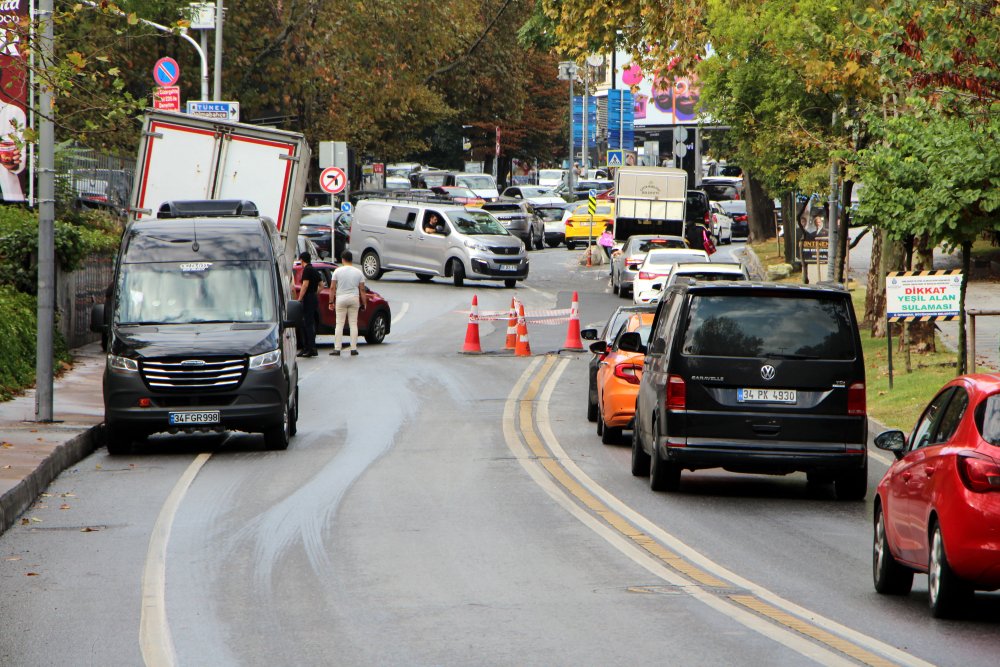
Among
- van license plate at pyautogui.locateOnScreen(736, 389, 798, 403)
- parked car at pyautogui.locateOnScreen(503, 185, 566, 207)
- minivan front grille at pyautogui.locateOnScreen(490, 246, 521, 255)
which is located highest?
parked car at pyautogui.locateOnScreen(503, 185, 566, 207)

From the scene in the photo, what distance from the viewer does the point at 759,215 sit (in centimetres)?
6294

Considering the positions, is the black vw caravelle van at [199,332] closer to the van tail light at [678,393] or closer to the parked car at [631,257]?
the van tail light at [678,393]

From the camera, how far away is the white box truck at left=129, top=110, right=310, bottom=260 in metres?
23.4

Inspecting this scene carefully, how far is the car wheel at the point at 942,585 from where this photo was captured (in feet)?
28.5

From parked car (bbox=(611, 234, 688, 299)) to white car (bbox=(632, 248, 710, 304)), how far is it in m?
3.40

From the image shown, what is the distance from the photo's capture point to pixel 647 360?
1518 centimetres

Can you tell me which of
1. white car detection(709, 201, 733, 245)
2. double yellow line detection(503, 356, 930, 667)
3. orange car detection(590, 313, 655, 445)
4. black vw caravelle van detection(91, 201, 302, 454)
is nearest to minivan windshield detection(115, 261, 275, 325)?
black vw caravelle van detection(91, 201, 302, 454)

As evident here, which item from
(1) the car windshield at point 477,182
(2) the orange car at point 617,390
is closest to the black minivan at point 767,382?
(2) the orange car at point 617,390

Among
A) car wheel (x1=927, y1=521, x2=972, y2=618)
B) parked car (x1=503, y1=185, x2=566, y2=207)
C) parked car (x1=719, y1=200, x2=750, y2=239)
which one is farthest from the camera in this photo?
parked car (x1=503, y1=185, x2=566, y2=207)

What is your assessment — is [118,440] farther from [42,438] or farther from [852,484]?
[852,484]

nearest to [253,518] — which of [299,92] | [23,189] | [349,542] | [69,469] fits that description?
[349,542]

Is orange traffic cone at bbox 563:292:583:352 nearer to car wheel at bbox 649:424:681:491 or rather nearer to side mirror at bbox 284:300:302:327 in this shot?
side mirror at bbox 284:300:302:327

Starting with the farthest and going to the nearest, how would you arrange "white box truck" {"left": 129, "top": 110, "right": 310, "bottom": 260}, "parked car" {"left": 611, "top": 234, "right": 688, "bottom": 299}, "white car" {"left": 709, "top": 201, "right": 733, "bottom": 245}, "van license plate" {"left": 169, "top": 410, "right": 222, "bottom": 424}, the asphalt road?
1. "white car" {"left": 709, "top": 201, "right": 733, "bottom": 245}
2. "parked car" {"left": 611, "top": 234, "right": 688, "bottom": 299}
3. "white box truck" {"left": 129, "top": 110, "right": 310, "bottom": 260}
4. "van license plate" {"left": 169, "top": 410, "right": 222, "bottom": 424}
5. the asphalt road

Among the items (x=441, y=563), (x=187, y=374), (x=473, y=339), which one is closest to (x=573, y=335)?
(x=473, y=339)
